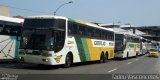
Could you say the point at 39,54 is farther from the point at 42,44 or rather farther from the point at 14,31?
the point at 14,31

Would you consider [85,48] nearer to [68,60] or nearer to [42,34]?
[68,60]

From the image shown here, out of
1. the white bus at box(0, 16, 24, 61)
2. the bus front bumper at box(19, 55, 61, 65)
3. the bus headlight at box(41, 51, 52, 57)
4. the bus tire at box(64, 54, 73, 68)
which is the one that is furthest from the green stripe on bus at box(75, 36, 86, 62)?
the white bus at box(0, 16, 24, 61)

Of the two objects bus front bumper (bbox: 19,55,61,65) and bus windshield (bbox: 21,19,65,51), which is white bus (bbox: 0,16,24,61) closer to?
bus windshield (bbox: 21,19,65,51)

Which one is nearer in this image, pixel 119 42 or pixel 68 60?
pixel 68 60

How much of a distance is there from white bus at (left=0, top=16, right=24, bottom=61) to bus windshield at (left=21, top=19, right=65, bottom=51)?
3.18 meters

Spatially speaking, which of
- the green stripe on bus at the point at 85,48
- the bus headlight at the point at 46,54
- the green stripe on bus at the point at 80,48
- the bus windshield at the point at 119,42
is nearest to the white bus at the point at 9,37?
the green stripe on bus at the point at 80,48

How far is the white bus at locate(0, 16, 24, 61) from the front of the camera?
71.7 feet

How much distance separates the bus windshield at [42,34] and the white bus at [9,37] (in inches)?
125

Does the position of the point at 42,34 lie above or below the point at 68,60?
above

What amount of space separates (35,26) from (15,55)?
16.3 feet

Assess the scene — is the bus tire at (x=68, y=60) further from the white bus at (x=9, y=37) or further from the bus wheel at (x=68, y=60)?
the white bus at (x=9, y=37)

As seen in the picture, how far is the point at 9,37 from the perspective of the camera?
22.4m

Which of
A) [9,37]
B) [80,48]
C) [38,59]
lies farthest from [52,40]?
[9,37]

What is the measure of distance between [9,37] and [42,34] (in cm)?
468
